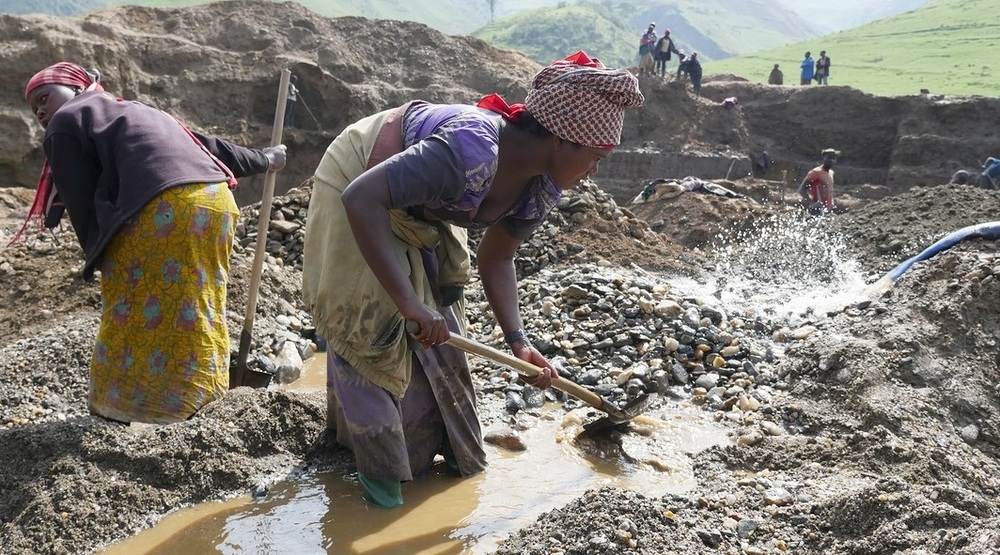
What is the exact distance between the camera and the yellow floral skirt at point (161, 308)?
3.10 m

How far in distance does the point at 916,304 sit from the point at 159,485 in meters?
4.18

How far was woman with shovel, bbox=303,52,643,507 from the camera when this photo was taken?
238cm

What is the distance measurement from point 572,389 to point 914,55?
42212 millimetres

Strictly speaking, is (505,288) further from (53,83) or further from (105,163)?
(53,83)

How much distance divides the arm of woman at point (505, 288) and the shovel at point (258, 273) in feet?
3.96

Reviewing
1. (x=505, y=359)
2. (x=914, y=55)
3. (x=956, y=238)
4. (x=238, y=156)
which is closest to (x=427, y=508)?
(x=505, y=359)

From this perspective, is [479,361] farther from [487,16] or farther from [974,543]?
[487,16]

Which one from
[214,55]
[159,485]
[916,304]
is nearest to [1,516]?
[159,485]

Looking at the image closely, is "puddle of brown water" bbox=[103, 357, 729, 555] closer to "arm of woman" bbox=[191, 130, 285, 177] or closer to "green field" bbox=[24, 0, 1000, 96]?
"arm of woman" bbox=[191, 130, 285, 177]

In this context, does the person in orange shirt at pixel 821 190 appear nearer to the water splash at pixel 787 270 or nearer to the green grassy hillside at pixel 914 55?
the water splash at pixel 787 270

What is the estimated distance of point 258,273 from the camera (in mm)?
3914

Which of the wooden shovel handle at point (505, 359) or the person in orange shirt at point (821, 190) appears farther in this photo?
the person in orange shirt at point (821, 190)

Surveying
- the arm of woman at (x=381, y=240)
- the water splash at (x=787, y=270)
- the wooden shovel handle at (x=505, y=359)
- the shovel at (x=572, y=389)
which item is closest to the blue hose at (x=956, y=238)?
the water splash at (x=787, y=270)

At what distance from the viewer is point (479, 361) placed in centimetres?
489
